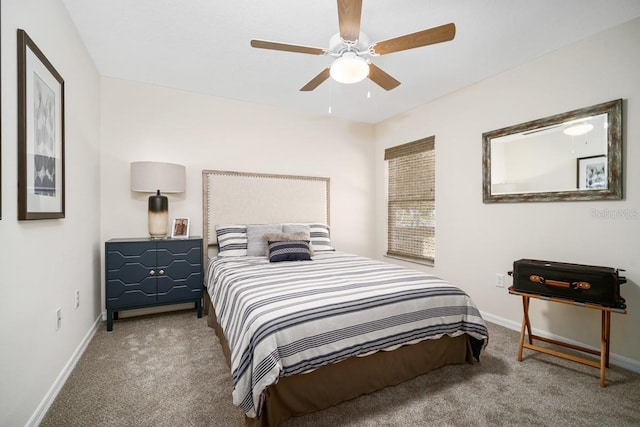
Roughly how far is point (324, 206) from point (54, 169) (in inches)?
118

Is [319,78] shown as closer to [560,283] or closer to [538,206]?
[538,206]

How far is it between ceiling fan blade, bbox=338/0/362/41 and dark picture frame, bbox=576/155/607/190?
2.11 metres

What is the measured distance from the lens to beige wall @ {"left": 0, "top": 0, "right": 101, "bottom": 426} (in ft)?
4.27

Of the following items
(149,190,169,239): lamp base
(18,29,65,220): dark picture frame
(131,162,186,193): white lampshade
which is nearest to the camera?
(18,29,65,220): dark picture frame

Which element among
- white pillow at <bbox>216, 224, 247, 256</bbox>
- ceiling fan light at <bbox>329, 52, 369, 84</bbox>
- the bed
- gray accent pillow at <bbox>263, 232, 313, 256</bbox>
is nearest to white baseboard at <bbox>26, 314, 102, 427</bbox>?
the bed

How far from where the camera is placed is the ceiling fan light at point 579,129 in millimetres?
2326

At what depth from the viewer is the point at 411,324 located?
1.87 m

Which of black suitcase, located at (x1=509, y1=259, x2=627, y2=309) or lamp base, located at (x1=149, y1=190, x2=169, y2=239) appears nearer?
black suitcase, located at (x1=509, y1=259, x2=627, y2=309)

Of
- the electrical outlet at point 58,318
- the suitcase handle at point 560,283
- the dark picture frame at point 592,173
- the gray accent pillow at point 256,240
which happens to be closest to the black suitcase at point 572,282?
the suitcase handle at point 560,283

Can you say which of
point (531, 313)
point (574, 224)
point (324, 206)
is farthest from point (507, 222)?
point (324, 206)

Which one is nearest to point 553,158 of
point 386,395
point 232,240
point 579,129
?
point 579,129

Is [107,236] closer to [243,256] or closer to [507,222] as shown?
[243,256]

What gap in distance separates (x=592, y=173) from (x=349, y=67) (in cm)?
212

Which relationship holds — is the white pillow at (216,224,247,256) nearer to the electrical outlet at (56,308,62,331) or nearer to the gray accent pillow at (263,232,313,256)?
the gray accent pillow at (263,232,313,256)
